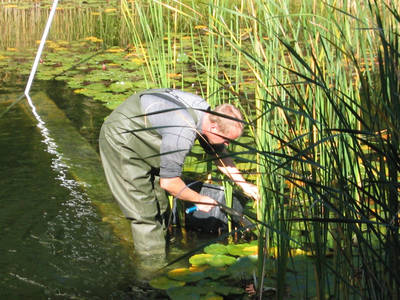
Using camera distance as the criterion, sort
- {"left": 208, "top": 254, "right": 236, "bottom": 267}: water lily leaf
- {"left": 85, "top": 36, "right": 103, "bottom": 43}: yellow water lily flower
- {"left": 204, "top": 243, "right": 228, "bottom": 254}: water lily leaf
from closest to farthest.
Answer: {"left": 208, "top": 254, "right": 236, "bottom": 267}: water lily leaf < {"left": 204, "top": 243, "right": 228, "bottom": 254}: water lily leaf < {"left": 85, "top": 36, "right": 103, "bottom": 43}: yellow water lily flower

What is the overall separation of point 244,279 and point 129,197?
0.87 m

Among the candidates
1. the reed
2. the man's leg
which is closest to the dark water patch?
Result: the man's leg

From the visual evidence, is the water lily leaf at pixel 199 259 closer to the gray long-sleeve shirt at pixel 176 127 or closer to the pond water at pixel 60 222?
the pond water at pixel 60 222

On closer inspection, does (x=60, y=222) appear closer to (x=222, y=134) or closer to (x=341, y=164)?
(x=222, y=134)

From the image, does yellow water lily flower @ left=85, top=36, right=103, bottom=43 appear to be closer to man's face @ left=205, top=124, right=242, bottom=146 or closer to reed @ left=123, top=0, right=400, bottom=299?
man's face @ left=205, top=124, right=242, bottom=146

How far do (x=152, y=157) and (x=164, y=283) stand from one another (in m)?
0.70

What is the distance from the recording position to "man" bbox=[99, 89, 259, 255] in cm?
348

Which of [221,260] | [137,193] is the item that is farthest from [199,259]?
[137,193]

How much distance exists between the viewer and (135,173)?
382 centimetres

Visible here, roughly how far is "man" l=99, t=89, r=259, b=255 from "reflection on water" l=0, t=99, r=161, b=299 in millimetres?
240

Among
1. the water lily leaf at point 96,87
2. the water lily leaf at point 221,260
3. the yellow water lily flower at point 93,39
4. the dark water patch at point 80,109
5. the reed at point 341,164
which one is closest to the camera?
the reed at point 341,164

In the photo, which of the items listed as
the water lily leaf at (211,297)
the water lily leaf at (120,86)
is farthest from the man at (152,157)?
the water lily leaf at (120,86)

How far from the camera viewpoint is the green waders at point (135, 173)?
3.79 m

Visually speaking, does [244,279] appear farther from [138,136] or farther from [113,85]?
[113,85]
